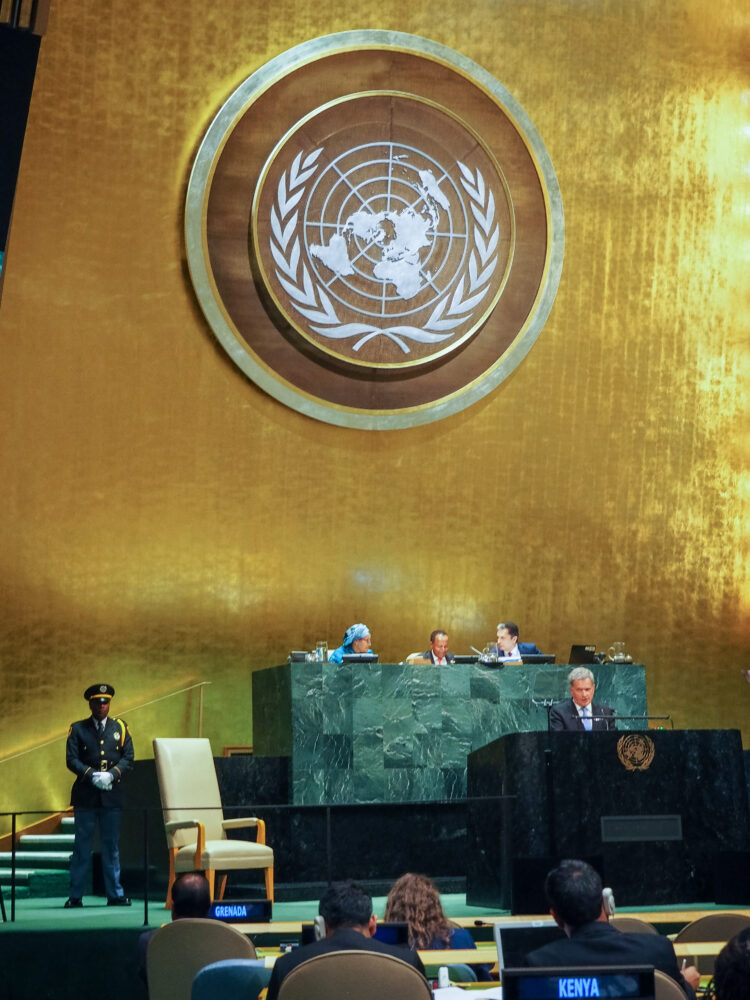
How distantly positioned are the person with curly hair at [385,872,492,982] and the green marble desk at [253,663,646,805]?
382 centimetres

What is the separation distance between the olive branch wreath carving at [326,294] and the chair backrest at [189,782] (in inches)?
143

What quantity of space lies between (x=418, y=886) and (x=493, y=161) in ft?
24.0

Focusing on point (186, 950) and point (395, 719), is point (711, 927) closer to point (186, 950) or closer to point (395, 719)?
point (186, 950)

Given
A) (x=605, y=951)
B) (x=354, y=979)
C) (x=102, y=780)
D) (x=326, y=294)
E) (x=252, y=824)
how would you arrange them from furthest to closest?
(x=326, y=294) → (x=102, y=780) → (x=252, y=824) → (x=605, y=951) → (x=354, y=979)

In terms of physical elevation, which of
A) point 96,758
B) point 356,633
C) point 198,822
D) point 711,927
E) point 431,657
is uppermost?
point 356,633

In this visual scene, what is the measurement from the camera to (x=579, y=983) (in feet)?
7.61

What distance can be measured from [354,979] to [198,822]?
161 inches

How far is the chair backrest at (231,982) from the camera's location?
333cm

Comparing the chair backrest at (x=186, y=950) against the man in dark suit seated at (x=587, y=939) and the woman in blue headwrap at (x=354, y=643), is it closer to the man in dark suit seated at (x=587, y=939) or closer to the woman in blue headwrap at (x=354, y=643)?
the man in dark suit seated at (x=587, y=939)

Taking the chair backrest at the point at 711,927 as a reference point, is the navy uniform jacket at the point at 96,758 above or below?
above

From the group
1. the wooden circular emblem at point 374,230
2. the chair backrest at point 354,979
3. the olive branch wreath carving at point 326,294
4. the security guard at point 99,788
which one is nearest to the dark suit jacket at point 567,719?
the security guard at point 99,788

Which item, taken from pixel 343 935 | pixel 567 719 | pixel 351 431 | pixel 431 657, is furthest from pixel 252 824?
pixel 343 935

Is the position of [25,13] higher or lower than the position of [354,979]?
higher

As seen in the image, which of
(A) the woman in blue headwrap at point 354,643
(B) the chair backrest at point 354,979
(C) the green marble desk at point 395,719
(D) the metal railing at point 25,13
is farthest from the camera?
(A) the woman in blue headwrap at point 354,643
